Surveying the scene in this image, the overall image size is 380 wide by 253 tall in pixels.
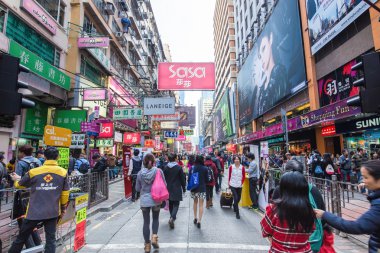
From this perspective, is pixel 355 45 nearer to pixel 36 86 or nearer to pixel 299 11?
pixel 299 11

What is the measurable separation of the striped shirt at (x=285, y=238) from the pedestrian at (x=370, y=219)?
0.92 feet

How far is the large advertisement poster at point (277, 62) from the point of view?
73.3ft

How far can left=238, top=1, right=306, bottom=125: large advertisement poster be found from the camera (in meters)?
22.3

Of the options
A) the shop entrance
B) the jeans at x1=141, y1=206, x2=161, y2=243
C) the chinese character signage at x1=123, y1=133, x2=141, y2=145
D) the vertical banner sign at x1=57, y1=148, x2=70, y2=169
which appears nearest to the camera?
the jeans at x1=141, y1=206, x2=161, y2=243

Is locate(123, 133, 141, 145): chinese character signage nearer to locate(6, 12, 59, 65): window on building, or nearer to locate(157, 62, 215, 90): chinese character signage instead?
locate(6, 12, 59, 65): window on building

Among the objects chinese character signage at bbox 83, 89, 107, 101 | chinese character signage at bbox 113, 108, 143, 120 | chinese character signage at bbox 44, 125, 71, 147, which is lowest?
chinese character signage at bbox 44, 125, 71, 147

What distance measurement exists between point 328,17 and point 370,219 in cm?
1846

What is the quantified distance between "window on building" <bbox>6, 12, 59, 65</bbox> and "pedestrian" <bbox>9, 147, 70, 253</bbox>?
10.3m

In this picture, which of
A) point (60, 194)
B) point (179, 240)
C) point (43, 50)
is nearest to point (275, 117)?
Answer: point (43, 50)

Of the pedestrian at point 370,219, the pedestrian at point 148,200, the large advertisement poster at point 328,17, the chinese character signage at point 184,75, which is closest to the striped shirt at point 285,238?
the pedestrian at point 370,219

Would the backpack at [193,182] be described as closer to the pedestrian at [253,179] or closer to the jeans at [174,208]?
the jeans at [174,208]

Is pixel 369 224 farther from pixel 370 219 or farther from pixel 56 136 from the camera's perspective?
pixel 56 136

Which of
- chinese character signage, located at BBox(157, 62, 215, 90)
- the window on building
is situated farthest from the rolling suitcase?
the window on building

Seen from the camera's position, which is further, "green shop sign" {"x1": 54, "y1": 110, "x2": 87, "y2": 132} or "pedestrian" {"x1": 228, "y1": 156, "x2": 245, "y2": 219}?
"green shop sign" {"x1": 54, "y1": 110, "x2": 87, "y2": 132}
